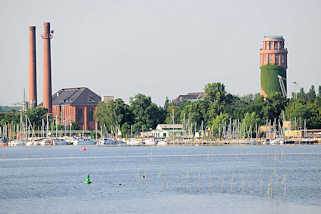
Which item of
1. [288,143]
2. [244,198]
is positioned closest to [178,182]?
[244,198]

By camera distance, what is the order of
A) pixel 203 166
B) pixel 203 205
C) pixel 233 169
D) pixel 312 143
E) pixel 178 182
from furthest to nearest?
pixel 312 143
pixel 203 166
pixel 233 169
pixel 178 182
pixel 203 205

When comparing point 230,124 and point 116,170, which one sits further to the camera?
point 230,124

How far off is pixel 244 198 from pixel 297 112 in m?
140

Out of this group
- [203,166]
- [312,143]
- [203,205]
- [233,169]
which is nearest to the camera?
[203,205]

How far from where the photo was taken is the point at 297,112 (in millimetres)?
197125

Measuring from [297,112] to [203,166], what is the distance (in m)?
99.6

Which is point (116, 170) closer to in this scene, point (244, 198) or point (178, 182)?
point (178, 182)

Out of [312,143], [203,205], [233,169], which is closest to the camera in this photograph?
[203,205]

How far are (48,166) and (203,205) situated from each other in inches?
2210

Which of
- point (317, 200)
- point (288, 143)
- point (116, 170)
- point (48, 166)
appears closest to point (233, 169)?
point (116, 170)

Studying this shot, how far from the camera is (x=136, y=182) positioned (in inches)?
3036

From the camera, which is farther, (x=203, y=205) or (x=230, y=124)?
(x=230, y=124)

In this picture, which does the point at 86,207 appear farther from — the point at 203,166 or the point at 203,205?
the point at 203,166

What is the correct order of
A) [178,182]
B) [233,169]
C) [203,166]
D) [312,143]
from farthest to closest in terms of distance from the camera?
[312,143], [203,166], [233,169], [178,182]
